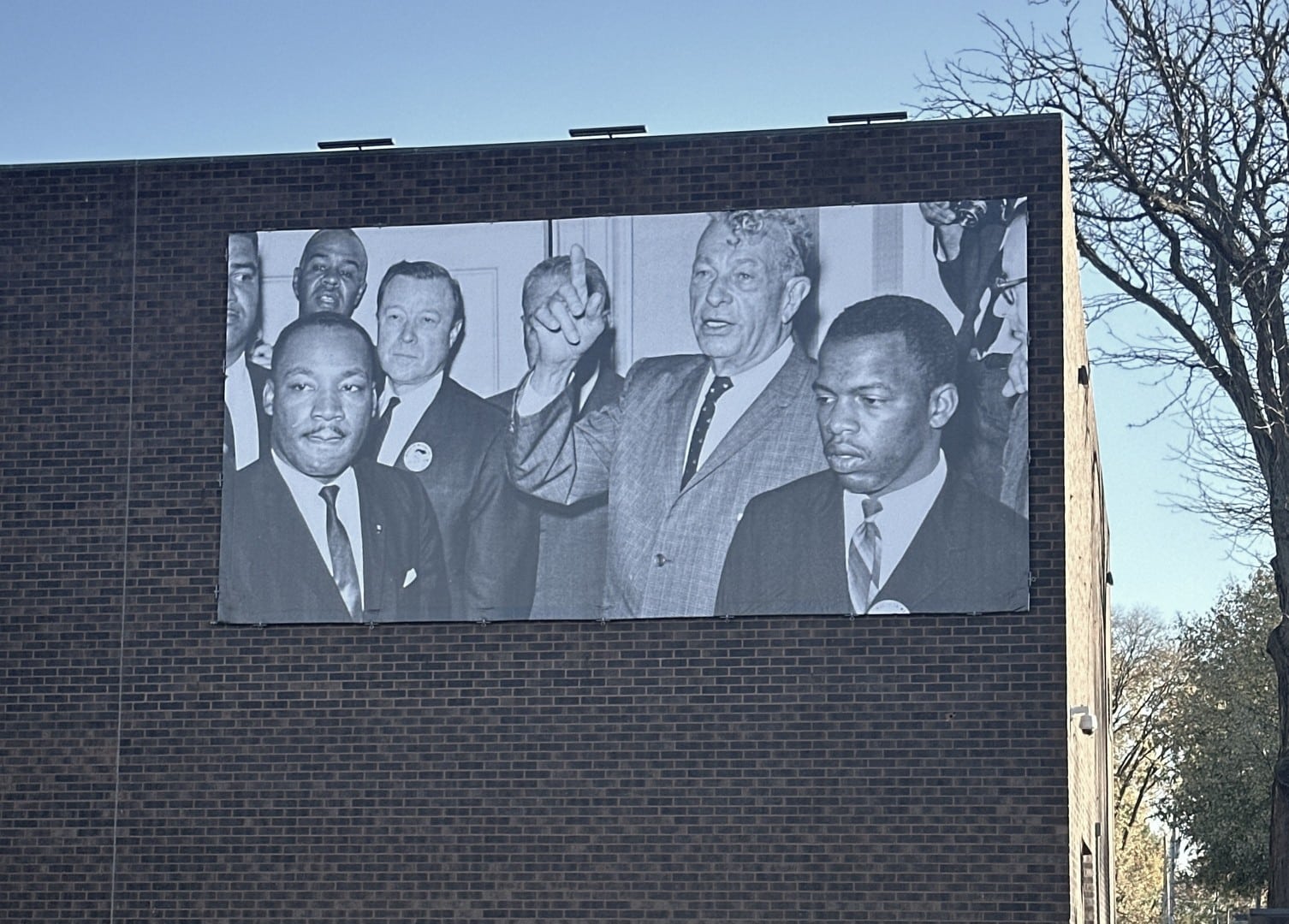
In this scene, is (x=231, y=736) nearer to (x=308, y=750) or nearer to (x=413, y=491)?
(x=308, y=750)

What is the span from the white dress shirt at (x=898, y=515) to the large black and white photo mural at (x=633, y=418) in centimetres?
2

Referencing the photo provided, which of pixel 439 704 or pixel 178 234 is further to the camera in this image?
pixel 178 234

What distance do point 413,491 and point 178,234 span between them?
313cm

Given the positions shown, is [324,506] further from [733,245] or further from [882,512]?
[882,512]

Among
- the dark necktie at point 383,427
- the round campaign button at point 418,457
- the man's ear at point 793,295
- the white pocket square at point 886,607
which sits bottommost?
the white pocket square at point 886,607

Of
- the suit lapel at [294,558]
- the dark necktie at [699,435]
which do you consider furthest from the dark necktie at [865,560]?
the suit lapel at [294,558]

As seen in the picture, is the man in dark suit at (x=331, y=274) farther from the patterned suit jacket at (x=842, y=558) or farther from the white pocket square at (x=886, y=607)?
the white pocket square at (x=886, y=607)

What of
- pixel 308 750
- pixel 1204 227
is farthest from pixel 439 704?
pixel 1204 227

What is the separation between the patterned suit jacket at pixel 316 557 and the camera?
1620 centimetres

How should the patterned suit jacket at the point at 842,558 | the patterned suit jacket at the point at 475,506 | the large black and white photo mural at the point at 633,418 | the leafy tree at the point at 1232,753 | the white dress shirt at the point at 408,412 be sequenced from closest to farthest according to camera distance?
1. the patterned suit jacket at the point at 842,558
2. the large black and white photo mural at the point at 633,418
3. the patterned suit jacket at the point at 475,506
4. the white dress shirt at the point at 408,412
5. the leafy tree at the point at 1232,753

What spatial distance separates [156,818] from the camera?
1622cm

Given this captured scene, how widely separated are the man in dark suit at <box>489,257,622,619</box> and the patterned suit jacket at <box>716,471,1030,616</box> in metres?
1.05

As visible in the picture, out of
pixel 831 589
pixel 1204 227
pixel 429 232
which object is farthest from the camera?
pixel 1204 227

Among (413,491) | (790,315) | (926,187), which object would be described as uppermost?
(926,187)
